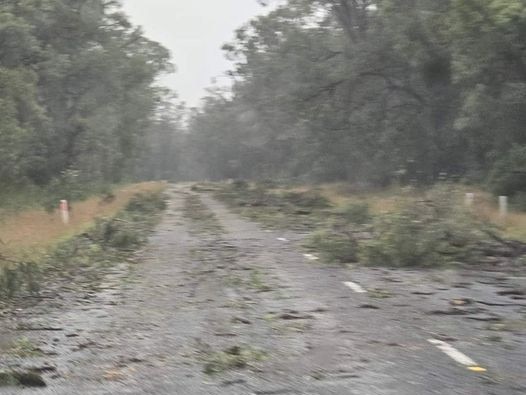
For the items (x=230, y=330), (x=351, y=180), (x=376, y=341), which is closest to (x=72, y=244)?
(x=230, y=330)

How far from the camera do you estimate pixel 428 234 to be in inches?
675

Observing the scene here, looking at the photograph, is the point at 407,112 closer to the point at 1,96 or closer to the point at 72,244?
the point at 1,96

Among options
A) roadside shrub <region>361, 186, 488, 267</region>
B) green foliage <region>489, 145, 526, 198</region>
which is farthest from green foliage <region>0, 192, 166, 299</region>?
green foliage <region>489, 145, 526, 198</region>

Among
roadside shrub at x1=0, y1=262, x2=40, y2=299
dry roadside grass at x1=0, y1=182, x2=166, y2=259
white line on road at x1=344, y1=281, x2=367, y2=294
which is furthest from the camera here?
dry roadside grass at x1=0, y1=182, x2=166, y2=259

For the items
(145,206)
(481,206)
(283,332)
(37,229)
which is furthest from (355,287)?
(145,206)

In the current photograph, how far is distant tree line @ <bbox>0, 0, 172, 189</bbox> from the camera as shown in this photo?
37.7 metres

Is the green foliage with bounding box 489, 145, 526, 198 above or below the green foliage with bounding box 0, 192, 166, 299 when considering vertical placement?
above

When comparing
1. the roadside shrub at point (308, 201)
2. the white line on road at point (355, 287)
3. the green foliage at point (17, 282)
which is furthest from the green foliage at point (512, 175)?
the green foliage at point (17, 282)

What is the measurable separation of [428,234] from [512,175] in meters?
14.9

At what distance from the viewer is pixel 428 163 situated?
43438 mm

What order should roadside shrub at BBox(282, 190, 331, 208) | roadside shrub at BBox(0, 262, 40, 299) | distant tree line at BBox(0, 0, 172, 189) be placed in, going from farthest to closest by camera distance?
roadside shrub at BBox(282, 190, 331, 208) < distant tree line at BBox(0, 0, 172, 189) < roadside shrub at BBox(0, 262, 40, 299)

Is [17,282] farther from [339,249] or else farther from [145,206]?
[145,206]

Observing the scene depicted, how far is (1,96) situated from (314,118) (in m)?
16.3

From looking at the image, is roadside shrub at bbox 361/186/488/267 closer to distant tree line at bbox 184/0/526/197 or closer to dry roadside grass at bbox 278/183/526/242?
dry roadside grass at bbox 278/183/526/242
